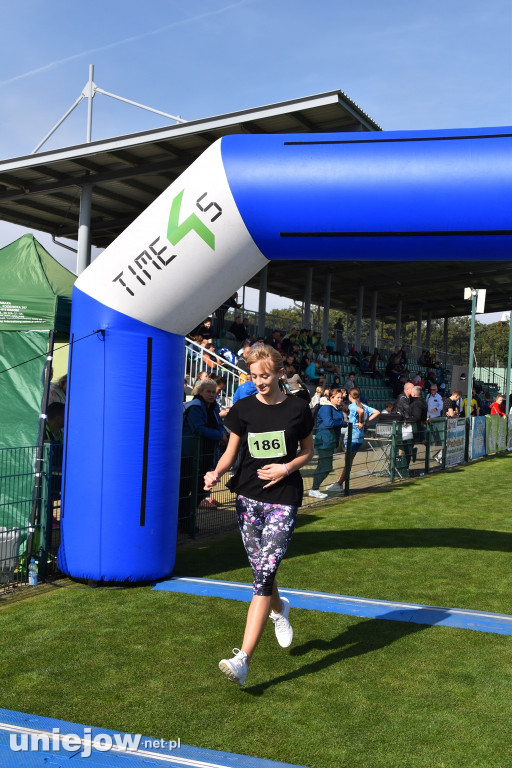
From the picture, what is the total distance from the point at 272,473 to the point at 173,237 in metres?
2.28

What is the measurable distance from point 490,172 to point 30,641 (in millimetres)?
4423

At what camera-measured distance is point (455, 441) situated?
16.5 metres

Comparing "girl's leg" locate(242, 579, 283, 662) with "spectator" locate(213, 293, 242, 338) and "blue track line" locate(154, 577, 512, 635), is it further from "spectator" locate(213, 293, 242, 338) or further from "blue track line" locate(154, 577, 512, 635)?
"spectator" locate(213, 293, 242, 338)

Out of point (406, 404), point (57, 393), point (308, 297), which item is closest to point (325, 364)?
point (308, 297)

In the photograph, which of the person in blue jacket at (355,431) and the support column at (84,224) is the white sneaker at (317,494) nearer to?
the person in blue jacket at (355,431)

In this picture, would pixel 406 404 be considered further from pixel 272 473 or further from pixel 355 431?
pixel 272 473

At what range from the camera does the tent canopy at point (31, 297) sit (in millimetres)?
6895

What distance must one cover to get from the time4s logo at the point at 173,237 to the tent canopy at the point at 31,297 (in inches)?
54.2

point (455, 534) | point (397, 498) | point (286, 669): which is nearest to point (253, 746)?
point (286, 669)

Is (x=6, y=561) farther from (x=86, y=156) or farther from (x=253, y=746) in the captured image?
(x=86, y=156)

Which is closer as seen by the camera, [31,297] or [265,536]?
[265,536]

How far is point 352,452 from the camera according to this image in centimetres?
1189

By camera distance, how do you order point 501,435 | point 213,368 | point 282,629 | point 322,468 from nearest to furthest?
point 282,629, point 322,468, point 213,368, point 501,435

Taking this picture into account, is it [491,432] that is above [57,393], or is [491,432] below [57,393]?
below
